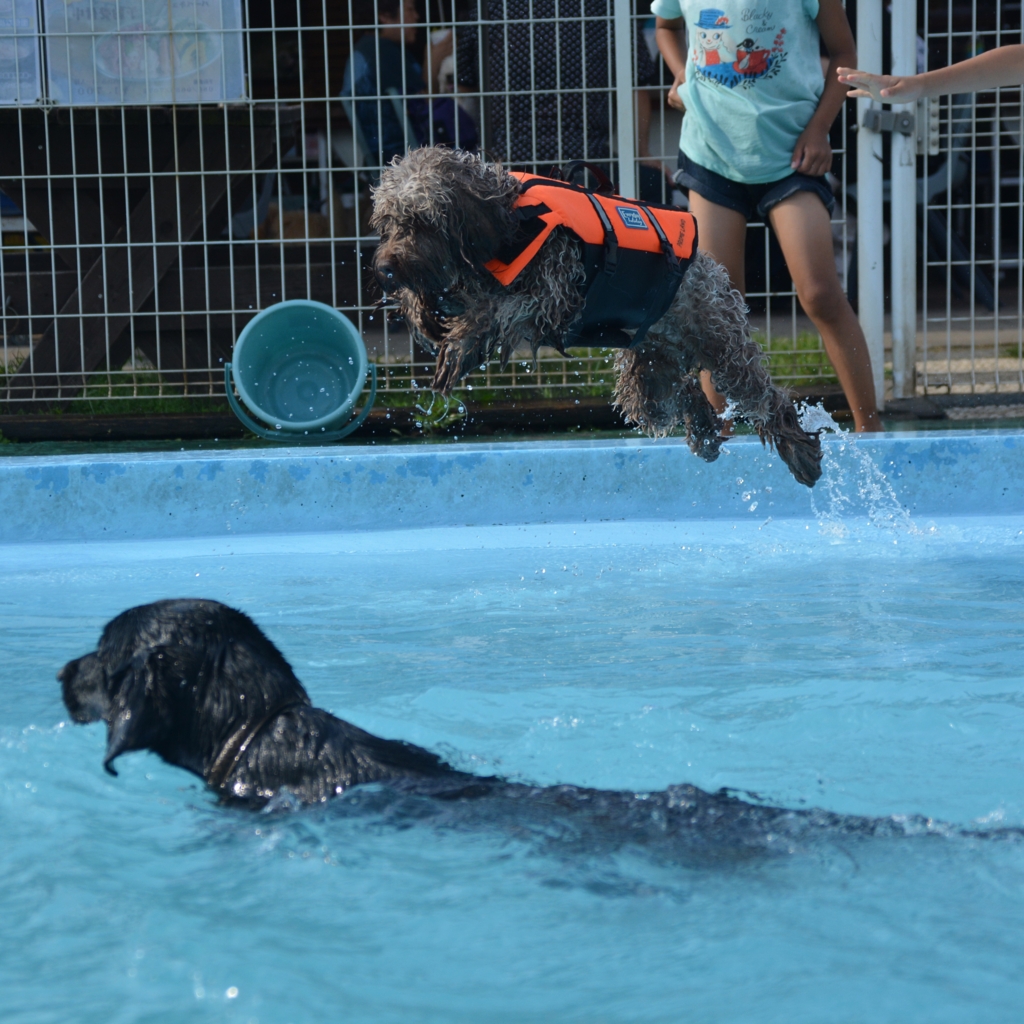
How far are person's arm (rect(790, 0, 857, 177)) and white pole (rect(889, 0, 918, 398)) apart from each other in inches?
64.5

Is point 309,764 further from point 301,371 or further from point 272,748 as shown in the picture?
point 301,371

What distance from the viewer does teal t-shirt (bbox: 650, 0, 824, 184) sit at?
185 inches

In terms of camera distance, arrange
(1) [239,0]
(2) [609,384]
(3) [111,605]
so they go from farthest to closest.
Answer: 1. (2) [609,384]
2. (1) [239,0]
3. (3) [111,605]

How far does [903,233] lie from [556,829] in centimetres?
516

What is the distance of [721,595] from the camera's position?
3854mm

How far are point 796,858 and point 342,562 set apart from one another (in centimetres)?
264

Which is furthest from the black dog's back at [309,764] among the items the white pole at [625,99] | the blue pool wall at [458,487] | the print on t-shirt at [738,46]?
the white pole at [625,99]

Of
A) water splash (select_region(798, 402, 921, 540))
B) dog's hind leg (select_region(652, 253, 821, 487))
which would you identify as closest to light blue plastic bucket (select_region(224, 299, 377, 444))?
water splash (select_region(798, 402, 921, 540))

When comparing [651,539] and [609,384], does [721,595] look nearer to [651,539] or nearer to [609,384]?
[651,539]

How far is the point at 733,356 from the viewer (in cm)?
387

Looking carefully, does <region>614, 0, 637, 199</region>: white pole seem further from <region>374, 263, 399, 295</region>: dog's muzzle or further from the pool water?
<region>374, 263, 399, 295</region>: dog's muzzle

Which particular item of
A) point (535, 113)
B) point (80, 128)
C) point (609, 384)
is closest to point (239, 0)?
point (80, 128)

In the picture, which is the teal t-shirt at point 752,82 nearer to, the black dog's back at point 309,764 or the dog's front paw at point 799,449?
the dog's front paw at point 799,449

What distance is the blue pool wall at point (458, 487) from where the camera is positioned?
480 centimetres
